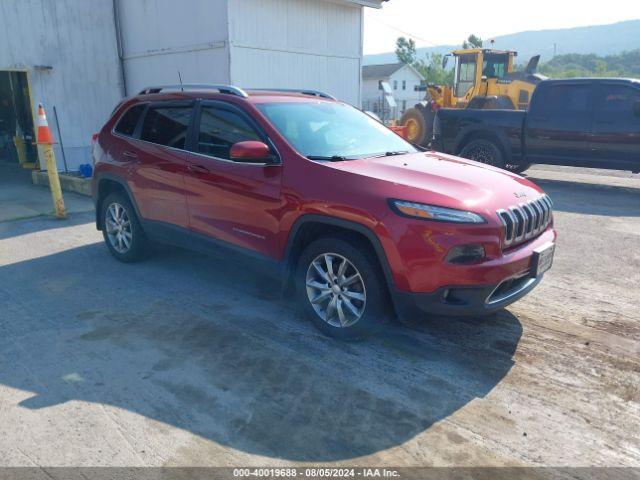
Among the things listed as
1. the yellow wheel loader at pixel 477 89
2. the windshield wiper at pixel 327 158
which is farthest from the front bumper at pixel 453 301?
the yellow wheel loader at pixel 477 89

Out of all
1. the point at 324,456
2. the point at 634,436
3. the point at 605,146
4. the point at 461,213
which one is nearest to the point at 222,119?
the point at 461,213

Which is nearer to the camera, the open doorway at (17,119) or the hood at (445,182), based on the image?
the hood at (445,182)

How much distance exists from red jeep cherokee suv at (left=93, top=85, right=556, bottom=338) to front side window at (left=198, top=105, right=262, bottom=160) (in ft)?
0.04

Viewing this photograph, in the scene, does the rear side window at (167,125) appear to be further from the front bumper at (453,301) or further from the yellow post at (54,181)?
the yellow post at (54,181)

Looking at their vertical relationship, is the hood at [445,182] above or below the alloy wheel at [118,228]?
above

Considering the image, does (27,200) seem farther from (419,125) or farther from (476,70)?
(476,70)

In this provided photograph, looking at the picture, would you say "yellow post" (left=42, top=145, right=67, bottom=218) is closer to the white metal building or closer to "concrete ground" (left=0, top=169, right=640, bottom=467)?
"concrete ground" (left=0, top=169, right=640, bottom=467)

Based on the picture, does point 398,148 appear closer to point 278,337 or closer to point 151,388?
point 278,337

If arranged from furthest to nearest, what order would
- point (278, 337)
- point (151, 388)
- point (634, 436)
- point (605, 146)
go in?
point (605, 146), point (278, 337), point (151, 388), point (634, 436)

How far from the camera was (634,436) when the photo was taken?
2.89 meters

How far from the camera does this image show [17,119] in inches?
547

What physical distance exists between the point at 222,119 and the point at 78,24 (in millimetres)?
8968

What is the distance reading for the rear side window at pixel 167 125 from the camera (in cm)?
492

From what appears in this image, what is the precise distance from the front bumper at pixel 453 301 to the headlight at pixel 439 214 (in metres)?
Answer: 0.44
